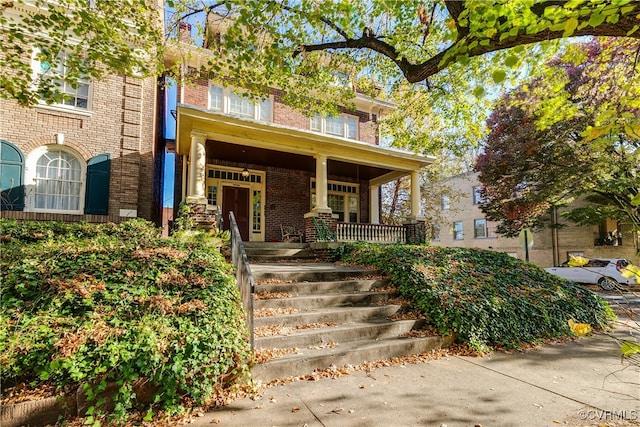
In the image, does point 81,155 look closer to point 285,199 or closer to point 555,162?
point 285,199

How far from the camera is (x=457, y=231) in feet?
86.3

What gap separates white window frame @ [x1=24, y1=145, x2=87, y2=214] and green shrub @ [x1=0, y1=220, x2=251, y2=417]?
18.0 ft

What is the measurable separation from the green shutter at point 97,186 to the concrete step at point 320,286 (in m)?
6.83

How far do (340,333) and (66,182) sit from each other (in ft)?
30.3

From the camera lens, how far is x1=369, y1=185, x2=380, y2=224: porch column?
13.6 metres

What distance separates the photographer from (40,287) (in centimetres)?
346

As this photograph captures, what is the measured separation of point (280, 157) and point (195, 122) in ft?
10.5

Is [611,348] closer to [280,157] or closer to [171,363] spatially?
[171,363]

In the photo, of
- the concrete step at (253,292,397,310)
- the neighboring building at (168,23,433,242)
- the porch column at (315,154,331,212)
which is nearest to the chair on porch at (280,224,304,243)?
the neighboring building at (168,23,433,242)

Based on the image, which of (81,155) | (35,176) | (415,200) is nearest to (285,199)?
(415,200)

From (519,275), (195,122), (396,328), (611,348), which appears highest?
(195,122)

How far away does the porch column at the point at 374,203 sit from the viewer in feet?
44.7

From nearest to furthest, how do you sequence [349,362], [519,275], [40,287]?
[40,287]
[349,362]
[519,275]

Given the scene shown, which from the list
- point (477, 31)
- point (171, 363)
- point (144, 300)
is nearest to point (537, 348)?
point (477, 31)
